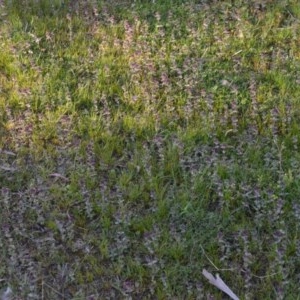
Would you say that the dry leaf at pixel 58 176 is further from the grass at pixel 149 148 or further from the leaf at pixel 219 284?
the leaf at pixel 219 284

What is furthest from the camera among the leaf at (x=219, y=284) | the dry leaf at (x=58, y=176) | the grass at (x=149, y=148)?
the dry leaf at (x=58, y=176)

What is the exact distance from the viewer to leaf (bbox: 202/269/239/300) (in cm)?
323

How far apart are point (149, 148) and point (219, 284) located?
1075 mm

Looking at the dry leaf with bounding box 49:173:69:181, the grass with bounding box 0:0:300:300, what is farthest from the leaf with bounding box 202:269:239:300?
the dry leaf with bounding box 49:173:69:181

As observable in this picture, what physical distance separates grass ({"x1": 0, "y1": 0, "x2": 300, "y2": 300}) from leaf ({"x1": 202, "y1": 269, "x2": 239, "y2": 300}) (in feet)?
0.12

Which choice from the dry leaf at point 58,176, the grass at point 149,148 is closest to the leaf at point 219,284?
the grass at point 149,148

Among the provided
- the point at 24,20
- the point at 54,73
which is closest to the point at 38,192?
the point at 54,73

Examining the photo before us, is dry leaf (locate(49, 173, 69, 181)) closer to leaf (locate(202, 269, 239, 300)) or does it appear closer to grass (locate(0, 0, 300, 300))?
grass (locate(0, 0, 300, 300))

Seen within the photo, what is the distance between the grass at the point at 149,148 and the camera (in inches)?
132

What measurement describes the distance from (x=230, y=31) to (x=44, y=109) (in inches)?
62.2

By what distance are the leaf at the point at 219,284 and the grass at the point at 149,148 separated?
4cm

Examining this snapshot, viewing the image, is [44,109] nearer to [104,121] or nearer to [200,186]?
[104,121]

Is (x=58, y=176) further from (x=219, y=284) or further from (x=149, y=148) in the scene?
(x=219, y=284)

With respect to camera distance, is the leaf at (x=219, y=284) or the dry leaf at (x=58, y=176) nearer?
the leaf at (x=219, y=284)
